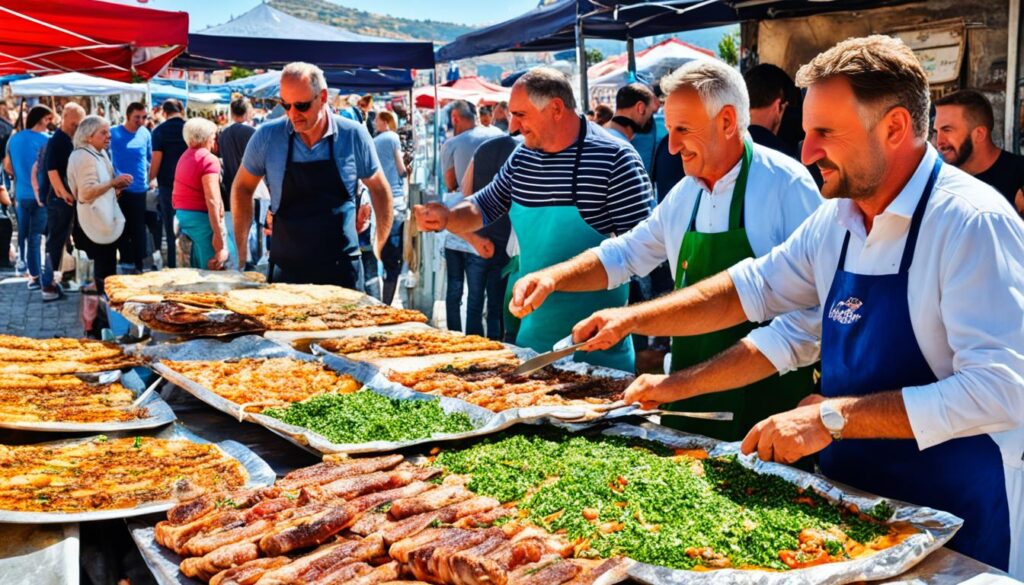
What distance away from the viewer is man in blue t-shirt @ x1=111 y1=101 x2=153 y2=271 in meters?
12.0

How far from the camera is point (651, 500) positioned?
2768 millimetres

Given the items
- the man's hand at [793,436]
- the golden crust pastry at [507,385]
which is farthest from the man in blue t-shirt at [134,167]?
the man's hand at [793,436]

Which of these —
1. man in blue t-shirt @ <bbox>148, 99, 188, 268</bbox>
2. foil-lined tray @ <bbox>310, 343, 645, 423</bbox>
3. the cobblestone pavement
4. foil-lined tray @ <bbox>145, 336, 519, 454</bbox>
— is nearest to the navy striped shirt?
foil-lined tray @ <bbox>310, 343, 645, 423</bbox>

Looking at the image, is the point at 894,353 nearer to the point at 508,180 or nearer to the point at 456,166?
the point at 508,180

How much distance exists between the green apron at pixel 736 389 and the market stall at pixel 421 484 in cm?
36

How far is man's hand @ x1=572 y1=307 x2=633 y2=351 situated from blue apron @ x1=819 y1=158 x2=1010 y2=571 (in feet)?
2.87

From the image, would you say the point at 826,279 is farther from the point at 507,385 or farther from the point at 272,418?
the point at 272,418

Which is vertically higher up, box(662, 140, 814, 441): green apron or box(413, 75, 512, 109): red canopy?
box(413, 75, 512, 109): red canopy

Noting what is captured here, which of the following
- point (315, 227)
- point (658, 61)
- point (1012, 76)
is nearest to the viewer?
point (315, 227)

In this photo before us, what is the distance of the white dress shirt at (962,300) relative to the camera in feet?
8.03

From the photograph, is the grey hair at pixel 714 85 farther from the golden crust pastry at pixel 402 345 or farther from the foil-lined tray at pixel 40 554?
the foil-lined tray at pixel 40 554

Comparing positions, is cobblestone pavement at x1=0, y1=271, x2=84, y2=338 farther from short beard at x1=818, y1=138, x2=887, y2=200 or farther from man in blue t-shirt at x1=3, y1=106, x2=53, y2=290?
short beard at x1=818, y1=138, x2=887, y2=200

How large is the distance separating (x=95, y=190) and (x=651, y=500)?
963 centimetres

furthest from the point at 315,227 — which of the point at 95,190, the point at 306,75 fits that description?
the point at 95,190
